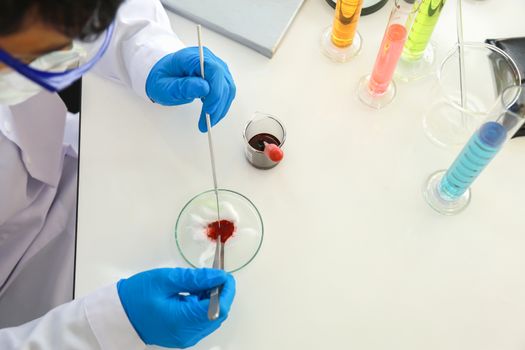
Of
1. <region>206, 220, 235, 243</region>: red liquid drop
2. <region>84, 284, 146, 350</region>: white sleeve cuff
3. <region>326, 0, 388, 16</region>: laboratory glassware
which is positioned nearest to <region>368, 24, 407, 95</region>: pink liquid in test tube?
<region>326, 0, 388, 16</region>: laboratory glassware

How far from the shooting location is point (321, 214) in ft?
3.66

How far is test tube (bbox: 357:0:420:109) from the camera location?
1150 mm

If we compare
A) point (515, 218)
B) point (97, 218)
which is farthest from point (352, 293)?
point (97, 218)

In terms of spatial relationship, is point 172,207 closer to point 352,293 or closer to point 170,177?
point 170,177

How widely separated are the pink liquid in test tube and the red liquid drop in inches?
18.9

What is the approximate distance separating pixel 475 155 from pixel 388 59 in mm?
307

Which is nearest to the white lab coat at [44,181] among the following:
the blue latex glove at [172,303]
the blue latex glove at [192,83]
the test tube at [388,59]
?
the blue latex glove at [192,83]

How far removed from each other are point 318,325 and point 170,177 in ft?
1.48

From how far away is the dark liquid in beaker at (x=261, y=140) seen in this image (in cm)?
115

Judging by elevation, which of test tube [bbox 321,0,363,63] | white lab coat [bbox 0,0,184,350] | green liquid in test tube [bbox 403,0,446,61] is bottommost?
white lab coat [bbox 0,0,184,350]

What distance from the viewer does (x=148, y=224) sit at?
43.2 inches

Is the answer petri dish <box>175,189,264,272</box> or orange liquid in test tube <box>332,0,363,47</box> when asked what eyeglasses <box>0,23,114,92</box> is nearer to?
petri dish <box>175,189,264,272</box>

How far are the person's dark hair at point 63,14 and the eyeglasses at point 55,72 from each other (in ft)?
0.13

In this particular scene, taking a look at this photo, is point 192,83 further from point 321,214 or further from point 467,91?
point 467,91
